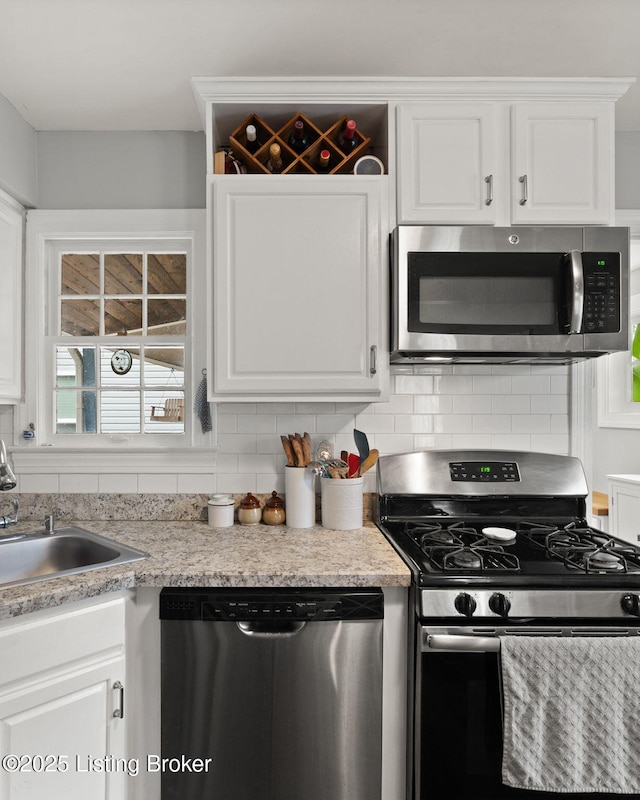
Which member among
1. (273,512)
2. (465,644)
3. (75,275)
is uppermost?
(75,275)

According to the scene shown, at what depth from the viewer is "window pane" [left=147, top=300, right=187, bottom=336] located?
2160mm

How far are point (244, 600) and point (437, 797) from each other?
714mm

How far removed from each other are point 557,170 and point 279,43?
102cm

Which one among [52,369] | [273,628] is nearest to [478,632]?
[273,628]

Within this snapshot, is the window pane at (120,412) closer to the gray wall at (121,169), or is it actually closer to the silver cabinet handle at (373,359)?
the gray wall at (121,169)

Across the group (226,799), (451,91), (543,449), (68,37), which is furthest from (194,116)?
(226,799)

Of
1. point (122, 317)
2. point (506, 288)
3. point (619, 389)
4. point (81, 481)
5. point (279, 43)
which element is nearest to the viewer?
point (279, 43)

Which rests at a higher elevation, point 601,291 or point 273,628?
point 601,291

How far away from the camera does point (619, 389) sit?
3.31m

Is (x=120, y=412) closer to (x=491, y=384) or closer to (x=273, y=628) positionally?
(x=273, y=628)

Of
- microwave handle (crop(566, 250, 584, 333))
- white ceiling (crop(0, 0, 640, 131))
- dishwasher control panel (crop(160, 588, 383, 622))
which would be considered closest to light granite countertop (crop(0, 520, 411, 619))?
dishwasher control panel (crop(160, 588, 383, 622))

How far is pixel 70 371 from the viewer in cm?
214

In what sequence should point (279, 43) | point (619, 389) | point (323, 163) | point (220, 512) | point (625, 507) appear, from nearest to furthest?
point (279, 43) < point (323, 163) < point (220, 512) < point (625, 507) < point (619, 389)

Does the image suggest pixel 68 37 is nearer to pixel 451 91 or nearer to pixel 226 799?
pixel 451 91
